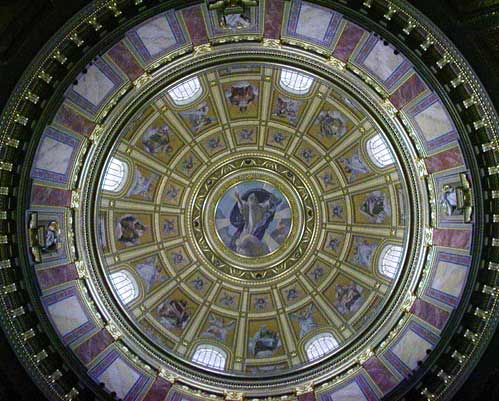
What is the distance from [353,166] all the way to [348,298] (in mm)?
6622

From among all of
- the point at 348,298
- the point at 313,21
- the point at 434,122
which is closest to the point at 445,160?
the point at 434,122

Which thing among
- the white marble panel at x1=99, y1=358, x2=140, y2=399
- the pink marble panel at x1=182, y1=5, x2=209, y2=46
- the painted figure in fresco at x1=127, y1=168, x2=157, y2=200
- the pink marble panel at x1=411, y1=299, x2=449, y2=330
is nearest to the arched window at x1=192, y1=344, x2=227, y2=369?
the white marble panel at x1=99, y1=358, x2=140, y2=399

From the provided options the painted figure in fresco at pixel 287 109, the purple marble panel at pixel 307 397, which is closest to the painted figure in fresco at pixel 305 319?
the purple marble panel at pixel 307 397

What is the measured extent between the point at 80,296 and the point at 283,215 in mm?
12070

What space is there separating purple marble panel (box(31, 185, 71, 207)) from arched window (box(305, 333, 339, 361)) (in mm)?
13593

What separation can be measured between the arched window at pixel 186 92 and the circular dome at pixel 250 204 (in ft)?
0.23

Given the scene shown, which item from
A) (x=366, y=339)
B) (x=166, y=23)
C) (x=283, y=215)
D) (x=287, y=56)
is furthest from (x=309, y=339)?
(x=166, y=23)

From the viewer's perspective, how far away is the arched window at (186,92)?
93.7 ft

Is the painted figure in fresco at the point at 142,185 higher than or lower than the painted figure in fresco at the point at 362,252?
higher

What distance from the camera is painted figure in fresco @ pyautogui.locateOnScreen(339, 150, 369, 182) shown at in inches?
1176

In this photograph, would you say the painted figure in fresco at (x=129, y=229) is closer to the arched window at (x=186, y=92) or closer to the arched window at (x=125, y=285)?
the arched window at (x=125, y=285)

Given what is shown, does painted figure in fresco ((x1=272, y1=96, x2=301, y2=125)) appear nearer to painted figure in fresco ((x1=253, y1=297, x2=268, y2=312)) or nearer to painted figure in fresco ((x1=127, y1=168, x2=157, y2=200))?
painted figure in fresco ((x1=127, y1=168, x2=157, y2=200))

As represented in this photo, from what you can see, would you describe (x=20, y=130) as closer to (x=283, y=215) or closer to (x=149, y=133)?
(x=149, y=133)

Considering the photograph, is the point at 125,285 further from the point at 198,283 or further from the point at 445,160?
the point at 445,160
